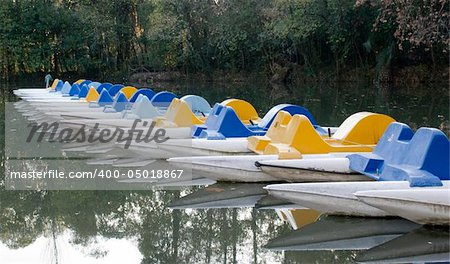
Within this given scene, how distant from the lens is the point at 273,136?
686 cm

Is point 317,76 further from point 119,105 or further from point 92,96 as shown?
point 119,105

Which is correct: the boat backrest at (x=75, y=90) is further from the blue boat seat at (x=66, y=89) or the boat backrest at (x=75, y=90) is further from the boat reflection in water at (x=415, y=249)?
the boat reflection in water at (x=415, y=249)

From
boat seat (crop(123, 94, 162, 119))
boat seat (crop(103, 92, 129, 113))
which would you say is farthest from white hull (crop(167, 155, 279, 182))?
boat seat (crop(103, 92, 129, 113))

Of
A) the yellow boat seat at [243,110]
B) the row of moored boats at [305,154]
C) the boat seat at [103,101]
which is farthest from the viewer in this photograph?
the boat seat at [103,101]

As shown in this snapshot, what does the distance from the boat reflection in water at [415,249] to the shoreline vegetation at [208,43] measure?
2135 centimetres

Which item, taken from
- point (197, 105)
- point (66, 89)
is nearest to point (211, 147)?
point (197, 105)

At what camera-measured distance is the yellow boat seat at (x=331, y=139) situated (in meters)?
6.27

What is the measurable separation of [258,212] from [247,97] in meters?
14.3

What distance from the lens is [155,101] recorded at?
1016 centimetres

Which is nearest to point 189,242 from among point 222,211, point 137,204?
point 222,211

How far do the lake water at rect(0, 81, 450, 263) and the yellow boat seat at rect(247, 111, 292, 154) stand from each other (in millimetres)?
628

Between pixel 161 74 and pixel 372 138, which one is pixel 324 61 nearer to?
pixel 161 74

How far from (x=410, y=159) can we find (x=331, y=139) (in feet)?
5.06

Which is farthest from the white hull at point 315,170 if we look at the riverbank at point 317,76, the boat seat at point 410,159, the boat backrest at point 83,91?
the riverbank at point 317,76
